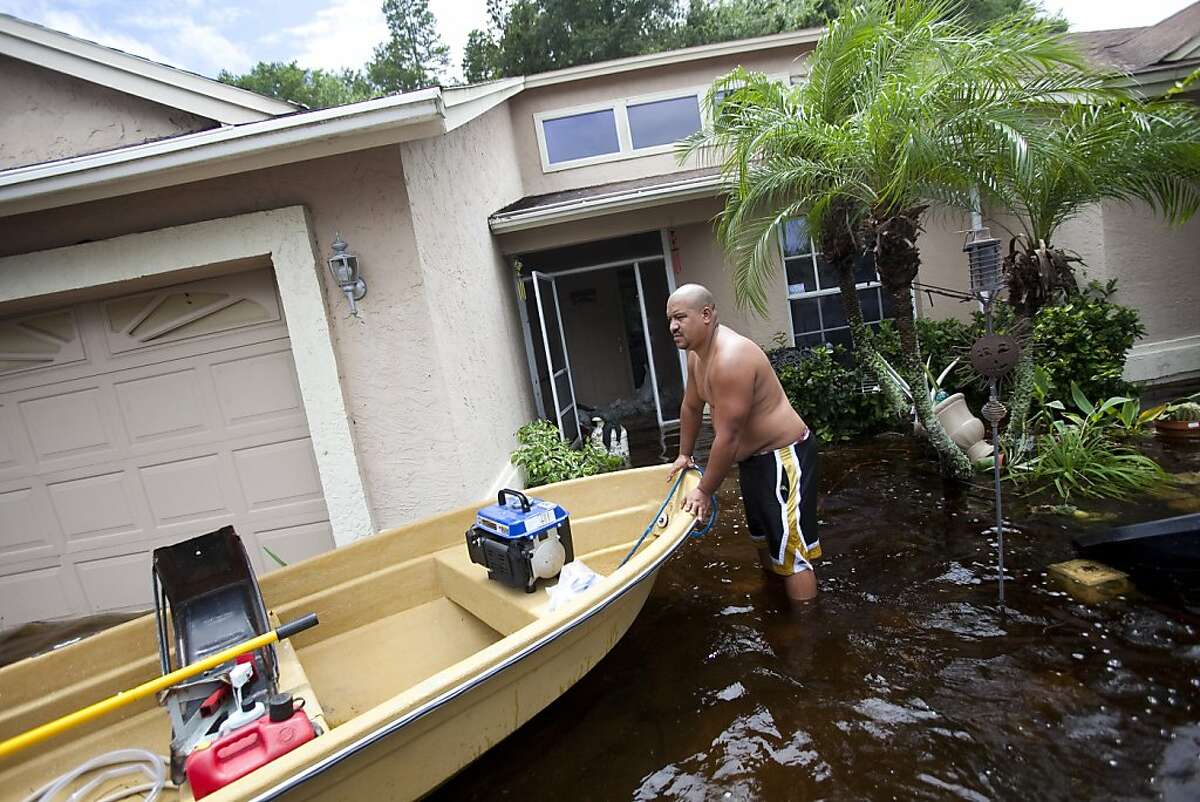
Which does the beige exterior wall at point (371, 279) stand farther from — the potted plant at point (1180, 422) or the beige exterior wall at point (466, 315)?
the potted plant at point (1180, 422)

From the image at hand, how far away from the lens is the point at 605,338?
10914mm

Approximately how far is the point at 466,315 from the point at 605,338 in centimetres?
559

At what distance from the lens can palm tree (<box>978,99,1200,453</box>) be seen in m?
4.18

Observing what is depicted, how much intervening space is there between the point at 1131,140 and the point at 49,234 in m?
7.25

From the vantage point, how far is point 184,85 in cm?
463

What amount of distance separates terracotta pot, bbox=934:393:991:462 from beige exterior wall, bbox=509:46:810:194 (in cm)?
552

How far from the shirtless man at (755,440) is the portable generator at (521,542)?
0.69m

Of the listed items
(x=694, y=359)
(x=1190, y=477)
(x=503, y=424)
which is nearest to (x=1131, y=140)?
(x=1190, y=477)

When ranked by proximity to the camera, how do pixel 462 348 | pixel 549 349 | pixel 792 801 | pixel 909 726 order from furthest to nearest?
pixel 549 349
pixel 462 348
pixel 909 726
pixel 792 801

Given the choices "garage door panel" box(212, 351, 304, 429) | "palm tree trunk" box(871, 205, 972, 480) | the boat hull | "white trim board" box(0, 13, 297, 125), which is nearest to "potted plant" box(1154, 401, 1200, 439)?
"palm tree trunk" box(871, 205, 972, 480)

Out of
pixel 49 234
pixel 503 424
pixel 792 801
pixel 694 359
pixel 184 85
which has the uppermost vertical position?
pixel 184 85

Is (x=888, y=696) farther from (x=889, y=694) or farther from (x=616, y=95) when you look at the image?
(x=616, y=95)

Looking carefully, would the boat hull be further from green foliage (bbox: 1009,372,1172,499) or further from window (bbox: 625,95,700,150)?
window (bbox: 625,95,700,150)

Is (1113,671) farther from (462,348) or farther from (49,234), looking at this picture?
(49,234)
